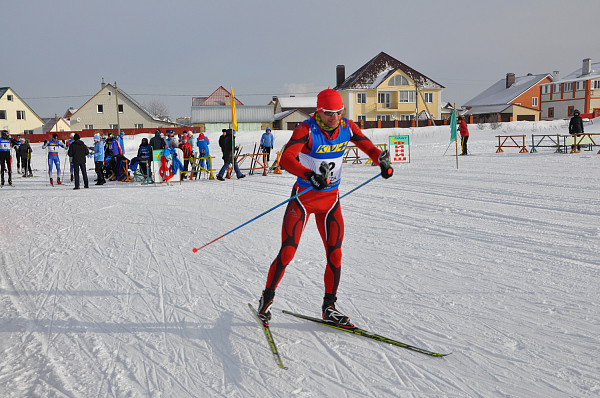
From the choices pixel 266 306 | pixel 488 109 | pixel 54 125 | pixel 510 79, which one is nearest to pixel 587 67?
pixel 510 79

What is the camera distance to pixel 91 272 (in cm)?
489

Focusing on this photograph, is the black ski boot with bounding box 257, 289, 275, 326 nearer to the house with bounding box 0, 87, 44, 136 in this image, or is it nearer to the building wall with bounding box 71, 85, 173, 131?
the building wall with bounding box 71, 85, 173, 131

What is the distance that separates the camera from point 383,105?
161 ft

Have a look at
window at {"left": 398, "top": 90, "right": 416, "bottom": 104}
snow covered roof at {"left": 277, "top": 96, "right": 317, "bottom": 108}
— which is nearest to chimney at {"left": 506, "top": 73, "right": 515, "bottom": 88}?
window at {"left": 398, "top": 90, "right": 416, "bottom": 104}

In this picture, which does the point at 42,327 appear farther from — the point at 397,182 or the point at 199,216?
the point at 397,182

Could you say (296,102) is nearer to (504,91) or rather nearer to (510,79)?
(504,91)

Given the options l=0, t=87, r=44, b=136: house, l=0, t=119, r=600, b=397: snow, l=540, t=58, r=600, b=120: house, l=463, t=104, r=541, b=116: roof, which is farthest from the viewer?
l=463, t=104, r=541, b=116: roof

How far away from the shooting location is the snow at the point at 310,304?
8.75ft

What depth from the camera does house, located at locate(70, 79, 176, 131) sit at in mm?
52500

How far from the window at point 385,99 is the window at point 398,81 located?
4.39 ft

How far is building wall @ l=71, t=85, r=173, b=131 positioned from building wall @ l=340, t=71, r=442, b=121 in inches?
896

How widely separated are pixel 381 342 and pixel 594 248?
3305mm

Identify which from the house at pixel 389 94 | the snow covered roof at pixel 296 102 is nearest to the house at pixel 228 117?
the snow covered roof at pixel 296 102

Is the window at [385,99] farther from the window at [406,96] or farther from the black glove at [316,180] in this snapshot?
the black glove at [316,180]
